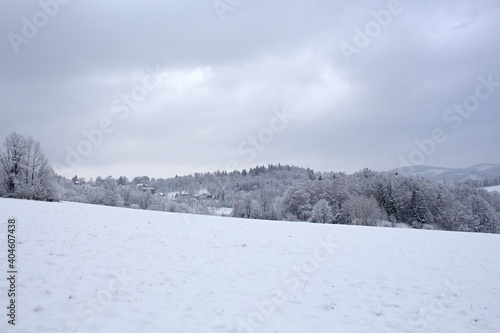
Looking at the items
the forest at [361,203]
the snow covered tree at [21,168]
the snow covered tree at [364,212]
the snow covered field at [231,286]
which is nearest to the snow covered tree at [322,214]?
the forest at [361,203]

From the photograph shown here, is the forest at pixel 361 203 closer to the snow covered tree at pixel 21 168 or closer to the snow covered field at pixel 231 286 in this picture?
the snow covered tree at pixel 21 168

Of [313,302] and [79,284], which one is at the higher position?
[79,284]

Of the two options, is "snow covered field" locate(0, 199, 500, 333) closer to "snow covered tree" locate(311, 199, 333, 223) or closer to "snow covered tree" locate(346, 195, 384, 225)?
"snow covered tree" locate(346, 195, 384, 225)

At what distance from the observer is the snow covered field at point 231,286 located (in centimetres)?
675

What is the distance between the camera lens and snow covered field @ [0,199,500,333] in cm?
675

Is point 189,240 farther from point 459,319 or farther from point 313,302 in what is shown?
point 459,319

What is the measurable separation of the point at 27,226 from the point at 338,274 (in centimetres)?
1555

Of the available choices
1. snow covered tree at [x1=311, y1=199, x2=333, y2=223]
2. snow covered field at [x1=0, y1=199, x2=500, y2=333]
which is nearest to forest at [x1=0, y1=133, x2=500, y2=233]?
snow covered tree at [x1=311, y1=199, x2=333, y2=223]

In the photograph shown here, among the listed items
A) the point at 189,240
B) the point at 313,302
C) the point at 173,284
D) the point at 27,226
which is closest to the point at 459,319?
the point at 313,302

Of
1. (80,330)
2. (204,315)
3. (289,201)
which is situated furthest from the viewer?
(289,201)

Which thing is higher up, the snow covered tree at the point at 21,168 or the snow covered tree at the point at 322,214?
the snow covered tree at the point at 21,168

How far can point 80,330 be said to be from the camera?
19.4ft

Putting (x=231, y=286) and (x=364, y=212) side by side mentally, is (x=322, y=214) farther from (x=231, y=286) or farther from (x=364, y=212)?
(x=231, y=286)

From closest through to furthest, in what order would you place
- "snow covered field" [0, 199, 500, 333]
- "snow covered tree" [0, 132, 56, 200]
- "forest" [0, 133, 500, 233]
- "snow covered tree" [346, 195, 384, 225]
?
"snow covered field" [0, 199, 500, 333] < "snow covered tree" [0, 132, 56, 200] < "snow covered tree" [346, 195, 384, 225] < "forest" [0, 133, 500, 233]
